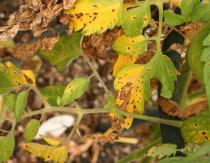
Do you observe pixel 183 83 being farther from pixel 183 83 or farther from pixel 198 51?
pixel 198 51

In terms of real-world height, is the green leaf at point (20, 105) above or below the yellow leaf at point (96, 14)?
below

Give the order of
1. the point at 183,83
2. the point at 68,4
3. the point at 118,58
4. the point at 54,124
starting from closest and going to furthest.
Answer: the point at 68,4 → the point at 118,58 → the point at 183,83 → the point at 54,124

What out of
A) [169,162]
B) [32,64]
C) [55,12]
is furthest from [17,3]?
[169,162]

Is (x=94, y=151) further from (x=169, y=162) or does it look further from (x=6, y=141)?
(x=169, y=162)

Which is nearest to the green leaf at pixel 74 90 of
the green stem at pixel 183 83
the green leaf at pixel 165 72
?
the green leaf at pixel 165 72

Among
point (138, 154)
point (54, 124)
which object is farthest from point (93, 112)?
point (54, 124)

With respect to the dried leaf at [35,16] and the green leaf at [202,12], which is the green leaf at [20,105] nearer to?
the dried leaf at [35,16]

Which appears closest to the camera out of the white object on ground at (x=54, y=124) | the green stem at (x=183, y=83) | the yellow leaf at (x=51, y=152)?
the yellow leaf at (x=51, y=152)

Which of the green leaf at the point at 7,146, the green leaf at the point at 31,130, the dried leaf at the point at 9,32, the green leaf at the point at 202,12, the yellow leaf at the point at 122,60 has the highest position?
the green leaf at the point at 202,12

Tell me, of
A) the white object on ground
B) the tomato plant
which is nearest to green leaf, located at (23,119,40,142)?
the tomato plant
